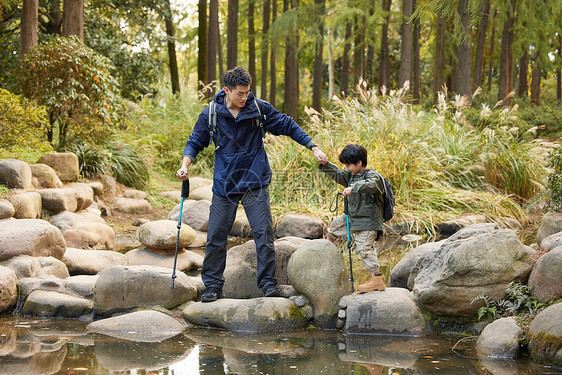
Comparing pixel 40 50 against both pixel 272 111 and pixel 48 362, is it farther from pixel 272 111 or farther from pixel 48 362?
pixel 48 362

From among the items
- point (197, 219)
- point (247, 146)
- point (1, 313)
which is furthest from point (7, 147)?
point (247, 146)

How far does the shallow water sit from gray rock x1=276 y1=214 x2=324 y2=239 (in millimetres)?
3879

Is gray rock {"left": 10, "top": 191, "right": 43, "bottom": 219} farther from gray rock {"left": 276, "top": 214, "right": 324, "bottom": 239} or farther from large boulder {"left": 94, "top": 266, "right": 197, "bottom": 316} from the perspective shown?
gray rock {"left": 276, "top": 214, "right": 324, "bottom": 239}

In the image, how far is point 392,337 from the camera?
493cm

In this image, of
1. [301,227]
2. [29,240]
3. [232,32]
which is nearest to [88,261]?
[29,240]

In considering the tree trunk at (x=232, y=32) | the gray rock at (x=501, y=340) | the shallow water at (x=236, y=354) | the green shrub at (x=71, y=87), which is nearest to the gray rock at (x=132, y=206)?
the green shrub at (x=71, y=87)

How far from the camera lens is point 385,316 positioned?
5.03 m

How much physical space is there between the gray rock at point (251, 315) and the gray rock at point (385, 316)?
45 cm

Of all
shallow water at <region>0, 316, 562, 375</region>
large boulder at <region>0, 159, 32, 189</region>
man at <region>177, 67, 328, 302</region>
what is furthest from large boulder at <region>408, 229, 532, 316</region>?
large boulder at <region>0, 159, 32, 189</region>

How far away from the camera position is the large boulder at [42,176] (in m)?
9.27

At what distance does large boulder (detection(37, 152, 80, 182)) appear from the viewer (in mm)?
10172

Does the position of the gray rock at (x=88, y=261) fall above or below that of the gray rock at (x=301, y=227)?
below

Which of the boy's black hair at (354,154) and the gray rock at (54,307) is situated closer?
the boy's black hair at (354,154)

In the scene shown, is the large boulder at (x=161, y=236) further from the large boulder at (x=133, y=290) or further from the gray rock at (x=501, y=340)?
the gray rock at (x=501, y=340)
